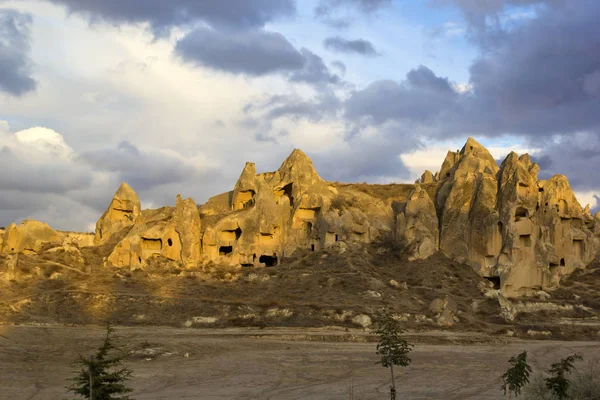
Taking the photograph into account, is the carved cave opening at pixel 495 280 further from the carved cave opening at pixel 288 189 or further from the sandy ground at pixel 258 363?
the carved cave opening at pixel 288 189

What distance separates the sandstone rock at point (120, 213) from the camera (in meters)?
86.5

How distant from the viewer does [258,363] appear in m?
40.8

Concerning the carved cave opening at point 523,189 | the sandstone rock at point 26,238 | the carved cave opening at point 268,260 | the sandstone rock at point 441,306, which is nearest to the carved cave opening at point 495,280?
the carved cave opening at point 523,189

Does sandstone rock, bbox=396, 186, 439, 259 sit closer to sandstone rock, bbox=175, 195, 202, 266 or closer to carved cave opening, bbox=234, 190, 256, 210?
carved cave opening, bbox=234, 190, 256, 210

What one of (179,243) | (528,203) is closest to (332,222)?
(179,243)

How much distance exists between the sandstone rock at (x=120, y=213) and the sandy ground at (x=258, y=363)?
110 ft

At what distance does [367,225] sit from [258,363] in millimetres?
46327

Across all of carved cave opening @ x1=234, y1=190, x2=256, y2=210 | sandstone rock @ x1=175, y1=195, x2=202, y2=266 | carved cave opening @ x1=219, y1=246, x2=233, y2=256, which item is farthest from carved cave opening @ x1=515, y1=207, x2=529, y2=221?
sandstone rock @ x1=175, y1=195, x2=202, y2=266

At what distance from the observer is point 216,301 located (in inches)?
2485

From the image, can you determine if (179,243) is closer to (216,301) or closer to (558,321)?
(216,301)

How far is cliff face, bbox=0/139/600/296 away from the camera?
79312 millimetres

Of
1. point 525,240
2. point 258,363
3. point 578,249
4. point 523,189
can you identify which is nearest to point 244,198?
point 523,189

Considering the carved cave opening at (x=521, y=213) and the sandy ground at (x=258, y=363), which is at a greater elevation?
the carved cave opening at (x=521, y=213)

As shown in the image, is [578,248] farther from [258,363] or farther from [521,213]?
[258,363]
